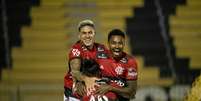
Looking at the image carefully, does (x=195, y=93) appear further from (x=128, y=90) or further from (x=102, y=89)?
(x=102, y=89)

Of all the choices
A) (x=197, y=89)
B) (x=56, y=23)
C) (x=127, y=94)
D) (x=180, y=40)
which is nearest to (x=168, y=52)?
(x=180, y=40)

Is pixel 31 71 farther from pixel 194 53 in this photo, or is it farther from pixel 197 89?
pixel 197 89

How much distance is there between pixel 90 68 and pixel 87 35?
9.7 inches

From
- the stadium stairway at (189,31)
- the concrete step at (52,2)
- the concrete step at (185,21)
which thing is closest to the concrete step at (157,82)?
the stadium stairway at (189,31)

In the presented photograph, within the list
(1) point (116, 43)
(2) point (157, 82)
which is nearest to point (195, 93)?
(1) point (116, 43)

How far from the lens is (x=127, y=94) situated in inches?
162

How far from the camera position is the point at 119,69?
4098mm

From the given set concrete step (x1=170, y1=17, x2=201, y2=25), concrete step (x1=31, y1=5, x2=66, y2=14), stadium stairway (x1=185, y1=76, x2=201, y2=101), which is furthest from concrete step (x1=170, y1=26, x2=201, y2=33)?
stadium stairway (x1=185, y1=76, x2=201, y2=101)

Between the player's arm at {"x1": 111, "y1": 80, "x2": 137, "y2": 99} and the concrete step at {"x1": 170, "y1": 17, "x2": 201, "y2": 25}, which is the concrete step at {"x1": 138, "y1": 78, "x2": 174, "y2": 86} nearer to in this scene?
the concrete step at {"x1": 170, "y1": 17, "x2": 201, "y2": 25}

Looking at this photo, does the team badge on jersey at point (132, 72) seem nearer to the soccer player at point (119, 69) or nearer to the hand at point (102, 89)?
the soccer player at point (119, 69)

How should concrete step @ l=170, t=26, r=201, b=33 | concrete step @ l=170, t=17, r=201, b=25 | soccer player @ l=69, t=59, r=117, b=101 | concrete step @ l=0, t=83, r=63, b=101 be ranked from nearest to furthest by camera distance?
soccer player @ l=69, t=59, r=117, b=101
concrete step @ l=0, t=83, r=63, b=101
concrete step @ l=170, t=26, r=201, b=33
concrete step @ l=170, t=17, r=201, b=25

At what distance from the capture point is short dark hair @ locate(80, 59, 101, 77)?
13.2ft

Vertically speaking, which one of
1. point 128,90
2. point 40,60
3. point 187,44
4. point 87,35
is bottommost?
point 40,60

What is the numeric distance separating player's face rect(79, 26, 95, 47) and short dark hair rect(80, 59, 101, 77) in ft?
0.47
